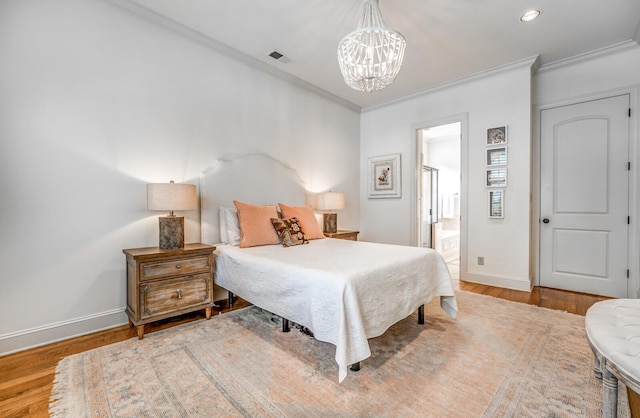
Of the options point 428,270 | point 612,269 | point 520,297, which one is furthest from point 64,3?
point 612,269

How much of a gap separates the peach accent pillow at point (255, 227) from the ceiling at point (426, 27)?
180cm

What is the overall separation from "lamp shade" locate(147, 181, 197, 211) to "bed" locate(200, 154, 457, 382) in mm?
563

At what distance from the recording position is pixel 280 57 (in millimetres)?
3365

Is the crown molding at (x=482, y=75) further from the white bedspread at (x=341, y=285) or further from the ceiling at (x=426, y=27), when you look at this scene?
the white bedspread at (x=341, y=285)

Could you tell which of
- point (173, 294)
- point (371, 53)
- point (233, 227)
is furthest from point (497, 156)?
point (173, 294)

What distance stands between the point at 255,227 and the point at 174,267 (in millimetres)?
827

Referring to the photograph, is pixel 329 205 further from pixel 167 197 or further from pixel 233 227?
pixel 167 197

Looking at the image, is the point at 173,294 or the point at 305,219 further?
the point at 305,219

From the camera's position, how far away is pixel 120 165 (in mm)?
2443

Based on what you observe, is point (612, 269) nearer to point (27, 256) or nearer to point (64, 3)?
point (27, 256)

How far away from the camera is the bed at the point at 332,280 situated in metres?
1.56

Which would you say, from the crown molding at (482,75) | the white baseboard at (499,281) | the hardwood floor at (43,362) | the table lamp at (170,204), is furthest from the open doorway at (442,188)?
the table lamp at (170,204)

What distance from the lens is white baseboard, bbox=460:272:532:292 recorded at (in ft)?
11.2

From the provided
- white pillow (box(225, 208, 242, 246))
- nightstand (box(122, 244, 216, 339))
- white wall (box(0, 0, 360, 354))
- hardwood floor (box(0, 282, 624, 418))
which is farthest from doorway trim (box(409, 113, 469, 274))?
nightstand (box(122, 244, 216, 339))
